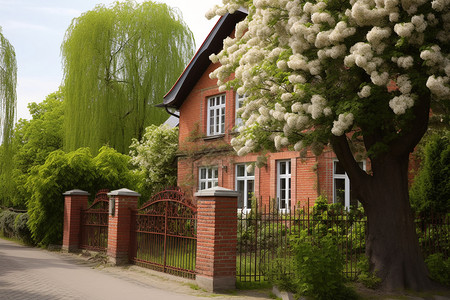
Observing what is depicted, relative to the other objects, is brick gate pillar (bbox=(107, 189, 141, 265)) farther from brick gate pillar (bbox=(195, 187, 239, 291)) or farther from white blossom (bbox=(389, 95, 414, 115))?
white blossom (bbox=(389, 95, 414, 115))

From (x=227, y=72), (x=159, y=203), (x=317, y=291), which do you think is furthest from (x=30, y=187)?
(x=317, y=291)

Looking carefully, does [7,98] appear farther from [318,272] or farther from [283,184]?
[318,272]

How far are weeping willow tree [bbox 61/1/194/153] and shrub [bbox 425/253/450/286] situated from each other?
20.6 metres

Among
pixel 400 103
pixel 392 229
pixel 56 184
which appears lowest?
pixel 392 229

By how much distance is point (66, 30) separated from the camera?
30.0m

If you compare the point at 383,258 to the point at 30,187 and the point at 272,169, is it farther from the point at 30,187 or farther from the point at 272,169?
the point at 30,187

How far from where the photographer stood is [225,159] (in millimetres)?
20688

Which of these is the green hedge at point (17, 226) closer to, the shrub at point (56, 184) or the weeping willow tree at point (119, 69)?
the shrub at point (56, 184)

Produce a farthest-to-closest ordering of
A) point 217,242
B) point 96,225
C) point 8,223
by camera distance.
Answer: point 8,223 → point 96,225 → point 217,242

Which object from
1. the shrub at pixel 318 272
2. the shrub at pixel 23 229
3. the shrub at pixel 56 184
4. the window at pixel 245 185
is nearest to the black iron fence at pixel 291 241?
the shrub at pixel 318 272

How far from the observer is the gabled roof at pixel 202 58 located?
20.2 m

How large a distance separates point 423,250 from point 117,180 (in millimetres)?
10523

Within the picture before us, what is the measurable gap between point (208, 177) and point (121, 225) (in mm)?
9085

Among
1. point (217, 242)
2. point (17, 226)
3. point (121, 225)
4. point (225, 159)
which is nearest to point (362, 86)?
point (217, 242)
